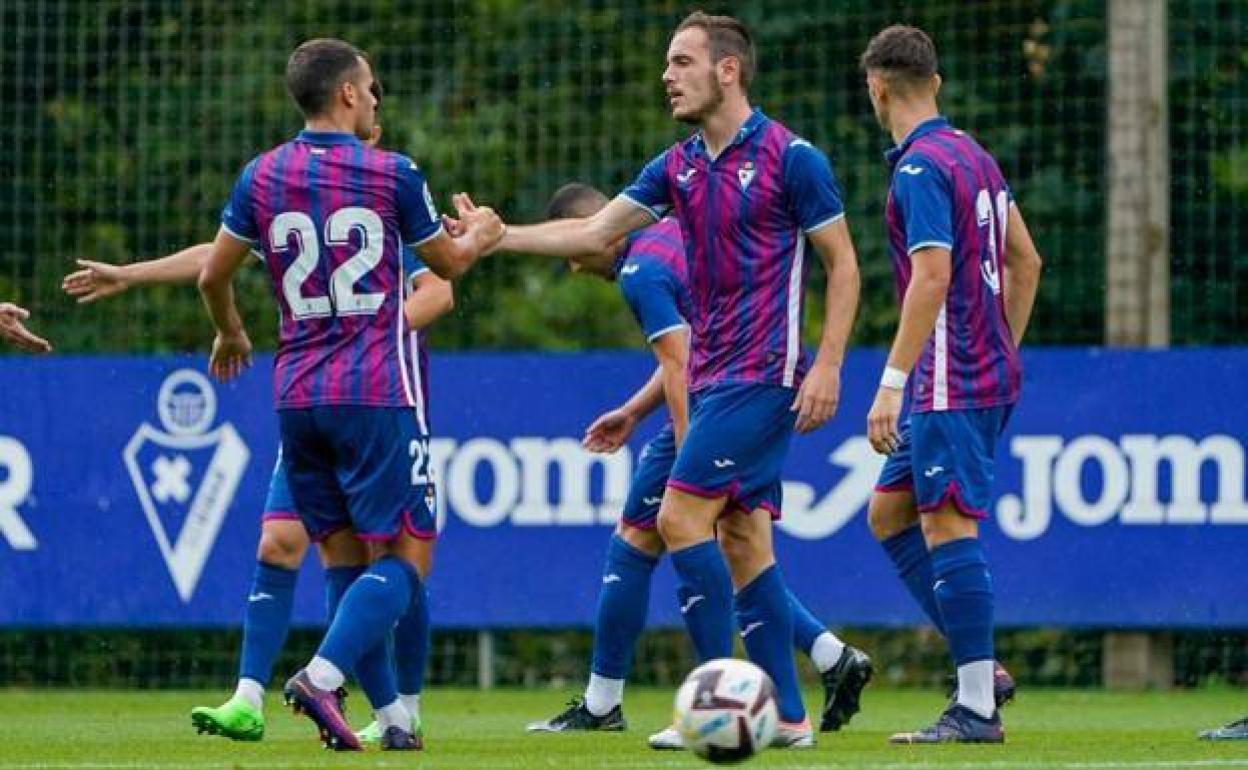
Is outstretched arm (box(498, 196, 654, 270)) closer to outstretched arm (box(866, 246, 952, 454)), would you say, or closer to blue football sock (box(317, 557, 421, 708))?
outstretched arm (box(866, 246, 952, 454))

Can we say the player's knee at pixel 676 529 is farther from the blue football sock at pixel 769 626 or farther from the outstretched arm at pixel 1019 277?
the outstretched arm at pixel 1019 277

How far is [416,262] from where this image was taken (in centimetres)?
958

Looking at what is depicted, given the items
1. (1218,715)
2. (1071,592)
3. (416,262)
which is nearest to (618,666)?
(416,262)

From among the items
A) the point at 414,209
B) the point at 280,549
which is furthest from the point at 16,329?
the point at 414,209

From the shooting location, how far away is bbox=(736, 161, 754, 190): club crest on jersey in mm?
8578

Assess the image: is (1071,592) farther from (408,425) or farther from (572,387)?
(408,425)

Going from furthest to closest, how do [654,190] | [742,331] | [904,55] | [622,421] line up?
[622,421], [654,190], [904,55], [742,331]

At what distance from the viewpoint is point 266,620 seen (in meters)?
9.05

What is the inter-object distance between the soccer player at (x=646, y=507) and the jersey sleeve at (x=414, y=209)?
1.18 meters

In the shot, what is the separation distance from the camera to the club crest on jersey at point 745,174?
8.58 m

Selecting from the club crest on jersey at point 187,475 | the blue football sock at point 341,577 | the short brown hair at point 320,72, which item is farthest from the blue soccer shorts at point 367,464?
the club crest on jersey at point 187,475

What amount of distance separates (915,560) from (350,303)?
216 centimetres

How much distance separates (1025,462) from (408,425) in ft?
18.1

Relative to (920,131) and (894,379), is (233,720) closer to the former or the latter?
(894,379)
